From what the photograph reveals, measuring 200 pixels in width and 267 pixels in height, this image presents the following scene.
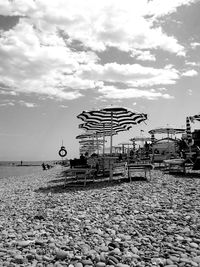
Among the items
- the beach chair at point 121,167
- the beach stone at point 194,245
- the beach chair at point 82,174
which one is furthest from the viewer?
the beach chair at point 121,167

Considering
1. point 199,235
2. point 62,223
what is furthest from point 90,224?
point 199,235

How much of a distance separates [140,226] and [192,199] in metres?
2.28

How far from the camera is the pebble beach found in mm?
4168

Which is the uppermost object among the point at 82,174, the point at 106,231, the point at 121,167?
the point at 121,167

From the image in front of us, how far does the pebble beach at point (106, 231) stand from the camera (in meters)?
4.17

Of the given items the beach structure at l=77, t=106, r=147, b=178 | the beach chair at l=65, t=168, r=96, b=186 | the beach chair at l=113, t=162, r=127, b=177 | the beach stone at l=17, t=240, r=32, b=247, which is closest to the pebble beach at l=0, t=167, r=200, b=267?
the beach stone at l=17, t=240, r=32, b=247

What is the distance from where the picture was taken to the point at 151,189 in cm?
882

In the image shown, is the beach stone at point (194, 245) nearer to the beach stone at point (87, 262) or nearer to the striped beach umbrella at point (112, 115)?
the beach stone at point (87, 262)

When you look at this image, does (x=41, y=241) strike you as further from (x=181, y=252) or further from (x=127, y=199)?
(x=127, y=199)

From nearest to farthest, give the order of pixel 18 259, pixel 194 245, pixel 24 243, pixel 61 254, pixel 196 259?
1. pixel 196 259
2. pixel 18 259
3. pixel 61 254
4. pixel 194 245
5. pixel 24 243

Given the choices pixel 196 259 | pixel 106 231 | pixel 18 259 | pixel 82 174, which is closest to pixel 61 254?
pixel 18 259

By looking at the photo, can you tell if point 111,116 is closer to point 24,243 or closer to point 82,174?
point 82,174

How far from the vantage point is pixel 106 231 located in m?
5.28

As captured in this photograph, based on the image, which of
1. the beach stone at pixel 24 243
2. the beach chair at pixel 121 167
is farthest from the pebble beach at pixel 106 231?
the beach chair at pixel 121 167
